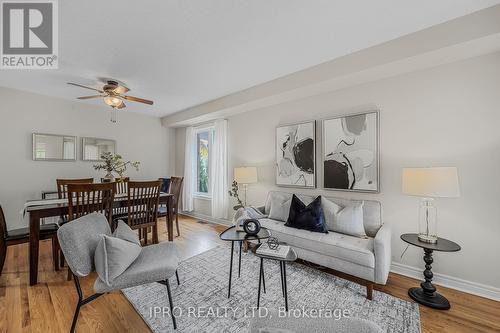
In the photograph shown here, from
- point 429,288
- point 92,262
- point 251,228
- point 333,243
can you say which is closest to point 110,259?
point 92,262

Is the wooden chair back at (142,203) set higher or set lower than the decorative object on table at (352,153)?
lower

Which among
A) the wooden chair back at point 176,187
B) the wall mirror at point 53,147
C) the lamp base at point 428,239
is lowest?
the lamp base at point 428,239

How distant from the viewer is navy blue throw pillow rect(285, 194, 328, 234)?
2.53 m

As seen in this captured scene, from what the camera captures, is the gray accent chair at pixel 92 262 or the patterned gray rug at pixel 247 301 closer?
the gray accent chair at pixel 92 262

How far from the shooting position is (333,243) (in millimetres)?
2199

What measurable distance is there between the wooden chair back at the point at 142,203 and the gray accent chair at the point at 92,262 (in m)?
0.93

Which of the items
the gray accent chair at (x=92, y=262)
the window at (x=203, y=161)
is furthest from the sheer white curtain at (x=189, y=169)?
the gray accent chair at (x=92, y=262)

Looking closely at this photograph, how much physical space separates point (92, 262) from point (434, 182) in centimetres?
293

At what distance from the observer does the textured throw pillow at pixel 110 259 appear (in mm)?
1500

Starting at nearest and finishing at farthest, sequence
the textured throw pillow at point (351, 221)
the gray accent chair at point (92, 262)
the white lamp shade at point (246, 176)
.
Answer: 1. the gray accent chair at point (92, 262)
2. the textured throw pillow at point (351, 221)
3. the white lamp shade at point (246, 176)

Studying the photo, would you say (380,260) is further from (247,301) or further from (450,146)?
(450,146)

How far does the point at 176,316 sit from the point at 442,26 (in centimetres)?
347

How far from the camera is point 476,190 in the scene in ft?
6.73

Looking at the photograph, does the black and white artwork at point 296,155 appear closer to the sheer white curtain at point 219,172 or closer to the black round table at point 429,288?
the sheer white curtain at point 219,172
